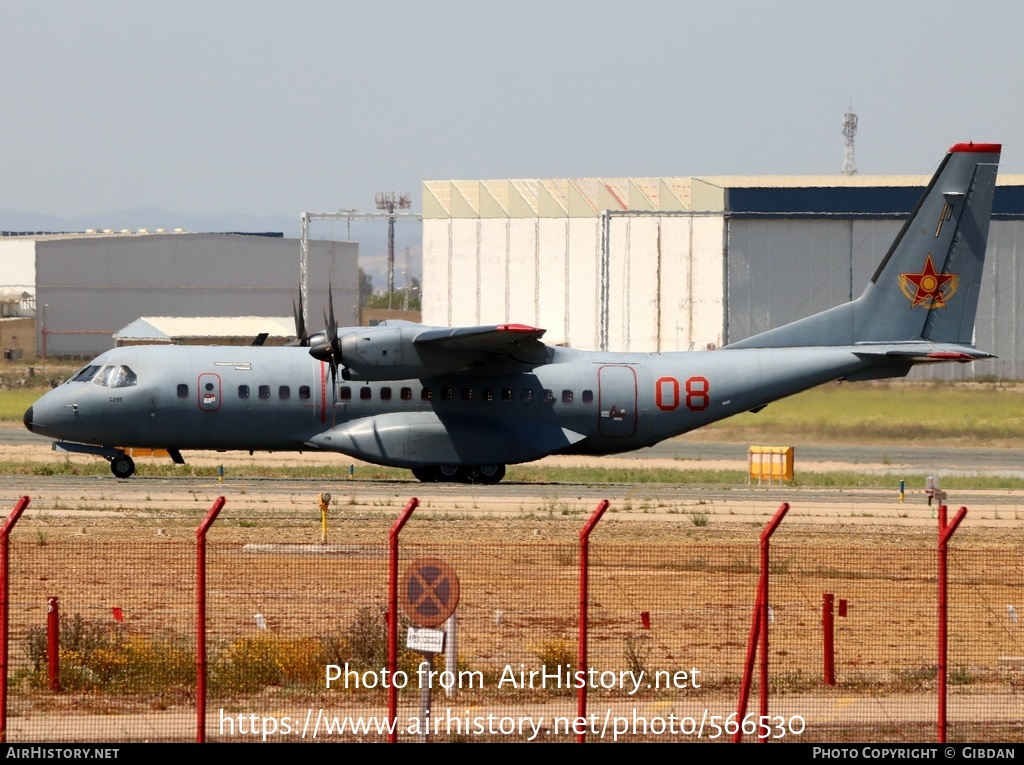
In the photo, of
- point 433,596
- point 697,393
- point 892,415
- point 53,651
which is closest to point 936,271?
point 697,393

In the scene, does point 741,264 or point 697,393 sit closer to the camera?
point 697,393

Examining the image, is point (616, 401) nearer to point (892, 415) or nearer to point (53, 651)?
point (892, 415)

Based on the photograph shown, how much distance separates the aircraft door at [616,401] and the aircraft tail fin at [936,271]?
3.82 metres

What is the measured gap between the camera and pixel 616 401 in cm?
3419

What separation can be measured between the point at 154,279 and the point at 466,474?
8880cm

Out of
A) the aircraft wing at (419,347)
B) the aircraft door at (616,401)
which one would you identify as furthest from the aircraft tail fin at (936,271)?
the aircraft wing at (419,347)

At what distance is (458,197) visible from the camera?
87.4m

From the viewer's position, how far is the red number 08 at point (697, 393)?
1350 inches

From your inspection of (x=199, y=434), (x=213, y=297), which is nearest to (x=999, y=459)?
(x=199, y=434)

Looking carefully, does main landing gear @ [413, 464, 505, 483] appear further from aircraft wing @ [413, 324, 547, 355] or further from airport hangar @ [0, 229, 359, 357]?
airport hangar @ [0, 229, 359, 357]

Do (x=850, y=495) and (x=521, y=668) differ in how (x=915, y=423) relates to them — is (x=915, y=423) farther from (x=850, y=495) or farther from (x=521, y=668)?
(x=521, y=668)

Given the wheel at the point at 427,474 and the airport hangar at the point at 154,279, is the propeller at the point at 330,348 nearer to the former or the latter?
the wheel at the point at 427,474

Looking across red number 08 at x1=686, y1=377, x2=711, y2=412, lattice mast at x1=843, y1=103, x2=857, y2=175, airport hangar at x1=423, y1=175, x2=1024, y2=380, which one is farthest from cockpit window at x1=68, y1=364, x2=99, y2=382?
lattice mast at x1=843, y1=103, x2=857, y2=175

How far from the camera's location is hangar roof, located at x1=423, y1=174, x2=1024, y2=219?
74.1 meters
